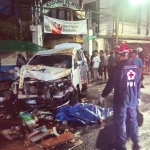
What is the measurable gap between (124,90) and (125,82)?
0.48 ft

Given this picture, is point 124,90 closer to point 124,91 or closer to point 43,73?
point 124,91

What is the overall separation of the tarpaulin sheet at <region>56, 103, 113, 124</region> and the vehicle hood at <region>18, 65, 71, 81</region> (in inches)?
41.1

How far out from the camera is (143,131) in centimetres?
524

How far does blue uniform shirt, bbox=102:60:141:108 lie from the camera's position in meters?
3.84

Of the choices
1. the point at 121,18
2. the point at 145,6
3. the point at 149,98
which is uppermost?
the point at 145,6

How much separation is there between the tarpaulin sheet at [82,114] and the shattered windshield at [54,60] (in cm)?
189

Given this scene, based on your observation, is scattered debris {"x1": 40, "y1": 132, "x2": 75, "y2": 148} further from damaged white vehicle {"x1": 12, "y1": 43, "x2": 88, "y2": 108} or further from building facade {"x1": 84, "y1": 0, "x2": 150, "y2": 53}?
building facade {"x1": 84, "y1": 0, "x2": 150, "y2": 53}

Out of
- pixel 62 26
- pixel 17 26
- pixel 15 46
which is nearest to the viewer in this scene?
pixel 15 46

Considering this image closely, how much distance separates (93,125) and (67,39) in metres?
13.0

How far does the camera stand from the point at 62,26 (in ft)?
44.8

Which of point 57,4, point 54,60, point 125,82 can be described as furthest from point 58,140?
point 57,4

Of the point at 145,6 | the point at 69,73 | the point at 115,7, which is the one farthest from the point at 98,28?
the point at 69,73

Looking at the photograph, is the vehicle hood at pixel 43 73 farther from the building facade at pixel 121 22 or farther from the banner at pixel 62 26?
the building facade at pixel 121 22

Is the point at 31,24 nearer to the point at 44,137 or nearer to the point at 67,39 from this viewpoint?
the point at 67,39
